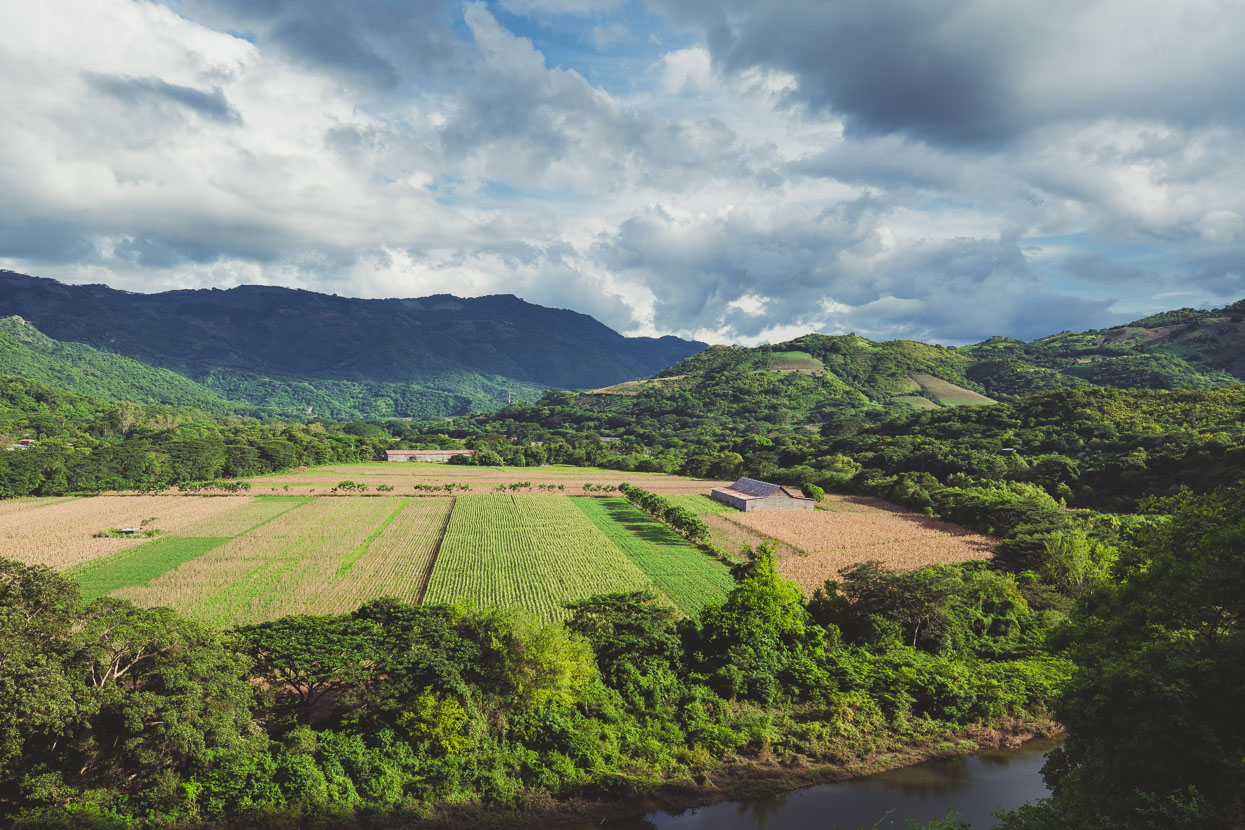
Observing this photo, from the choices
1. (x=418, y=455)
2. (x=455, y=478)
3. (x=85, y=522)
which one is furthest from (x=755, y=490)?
(x=418, y=455)

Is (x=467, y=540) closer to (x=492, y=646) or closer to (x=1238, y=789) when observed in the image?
(x=492, y=646)

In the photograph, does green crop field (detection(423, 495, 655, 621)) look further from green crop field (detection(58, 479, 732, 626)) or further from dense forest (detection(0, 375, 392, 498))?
dense forest (detection(0, 375, 392, 498))

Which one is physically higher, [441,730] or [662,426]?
[662,426]

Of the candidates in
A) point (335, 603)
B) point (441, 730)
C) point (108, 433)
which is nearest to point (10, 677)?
point (441, 730)

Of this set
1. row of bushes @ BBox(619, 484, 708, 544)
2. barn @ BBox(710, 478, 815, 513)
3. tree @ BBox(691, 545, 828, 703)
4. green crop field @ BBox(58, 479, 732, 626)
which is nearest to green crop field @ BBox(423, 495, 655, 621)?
green crop field @ BBox(58, 479, 732, 626)

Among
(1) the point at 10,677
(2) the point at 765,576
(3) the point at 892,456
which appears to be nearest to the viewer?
(1) the point at 10,677

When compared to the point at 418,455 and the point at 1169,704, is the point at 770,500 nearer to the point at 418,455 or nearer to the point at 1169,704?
Answer: the point at 1169,704

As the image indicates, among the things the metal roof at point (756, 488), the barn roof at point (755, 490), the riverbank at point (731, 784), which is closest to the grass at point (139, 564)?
the riverbank at point (731, 784)
